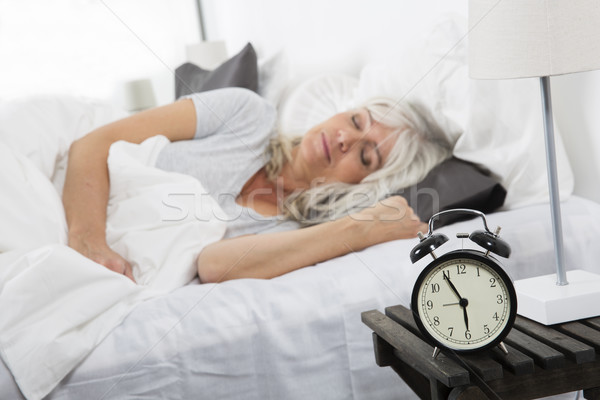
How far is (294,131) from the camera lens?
186 cm

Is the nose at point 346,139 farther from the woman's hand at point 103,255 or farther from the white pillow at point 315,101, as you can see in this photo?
the woman's hand at point 103,255

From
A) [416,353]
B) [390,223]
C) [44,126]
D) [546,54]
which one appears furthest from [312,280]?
[44,126]

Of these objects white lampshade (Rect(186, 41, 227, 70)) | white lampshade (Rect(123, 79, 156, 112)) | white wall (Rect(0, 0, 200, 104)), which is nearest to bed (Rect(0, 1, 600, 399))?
white lampshade (Rect(186, 41, 227, 70))

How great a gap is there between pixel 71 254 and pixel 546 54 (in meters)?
0.88

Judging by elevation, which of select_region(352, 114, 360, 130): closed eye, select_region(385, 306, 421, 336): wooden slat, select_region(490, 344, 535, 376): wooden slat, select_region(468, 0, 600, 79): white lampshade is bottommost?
select_region(385, 306, 421, 336): wooden slat

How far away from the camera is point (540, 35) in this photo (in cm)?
83

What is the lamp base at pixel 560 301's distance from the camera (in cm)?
86

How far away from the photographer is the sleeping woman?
4.55ft

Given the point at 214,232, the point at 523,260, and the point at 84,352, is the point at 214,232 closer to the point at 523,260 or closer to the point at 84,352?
the point at 84,352

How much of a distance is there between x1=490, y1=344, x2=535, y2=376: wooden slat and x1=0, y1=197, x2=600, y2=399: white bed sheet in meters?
0.35

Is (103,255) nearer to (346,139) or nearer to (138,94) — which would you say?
(346,139)

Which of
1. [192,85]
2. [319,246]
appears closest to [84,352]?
[319,246]

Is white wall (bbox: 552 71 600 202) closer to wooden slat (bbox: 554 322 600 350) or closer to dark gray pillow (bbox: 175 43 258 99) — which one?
wooden slat (bbox: 554 322 600 350)

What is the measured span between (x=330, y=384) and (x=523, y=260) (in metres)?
0.47
